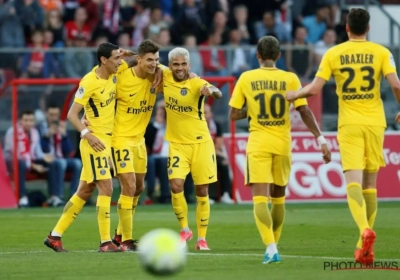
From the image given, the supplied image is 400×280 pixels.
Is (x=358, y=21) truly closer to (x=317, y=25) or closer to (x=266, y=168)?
(x=266, y=168)

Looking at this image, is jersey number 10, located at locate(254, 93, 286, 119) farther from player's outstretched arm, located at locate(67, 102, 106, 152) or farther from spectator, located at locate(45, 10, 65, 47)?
spectator, located at locate(45, 10, 65, 47)

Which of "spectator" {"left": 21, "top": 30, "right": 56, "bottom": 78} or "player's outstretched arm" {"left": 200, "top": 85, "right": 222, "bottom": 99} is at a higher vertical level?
"spectator" {"left": 21, "top": 30, "right": 56, "bottom": 78}

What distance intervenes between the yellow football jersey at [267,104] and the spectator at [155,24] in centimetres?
1394

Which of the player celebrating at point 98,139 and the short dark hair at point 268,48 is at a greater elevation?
the short dark hair at point 268,48

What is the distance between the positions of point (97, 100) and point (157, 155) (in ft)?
30.9

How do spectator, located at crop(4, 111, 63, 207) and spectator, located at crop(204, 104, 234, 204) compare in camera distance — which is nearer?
spectator, located at crop(4, 111, 63, 207)

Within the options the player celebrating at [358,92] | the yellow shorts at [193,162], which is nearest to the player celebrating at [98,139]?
the yellow shorts at [193,162]

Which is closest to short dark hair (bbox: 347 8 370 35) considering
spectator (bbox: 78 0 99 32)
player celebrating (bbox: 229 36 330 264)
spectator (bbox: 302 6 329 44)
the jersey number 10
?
player celebrating (bbox: 229 36 330 264)

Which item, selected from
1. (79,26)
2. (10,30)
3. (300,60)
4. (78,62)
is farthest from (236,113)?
(79,26)

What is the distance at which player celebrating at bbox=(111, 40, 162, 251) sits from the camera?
1334cm

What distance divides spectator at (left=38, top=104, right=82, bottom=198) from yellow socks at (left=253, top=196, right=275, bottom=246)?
36.4 feet

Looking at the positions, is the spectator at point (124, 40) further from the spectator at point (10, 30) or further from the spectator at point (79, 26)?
the spectator at point (10, 30)

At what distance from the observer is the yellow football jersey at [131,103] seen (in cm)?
1361

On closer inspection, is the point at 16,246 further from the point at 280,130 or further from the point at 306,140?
the point at 306,140
